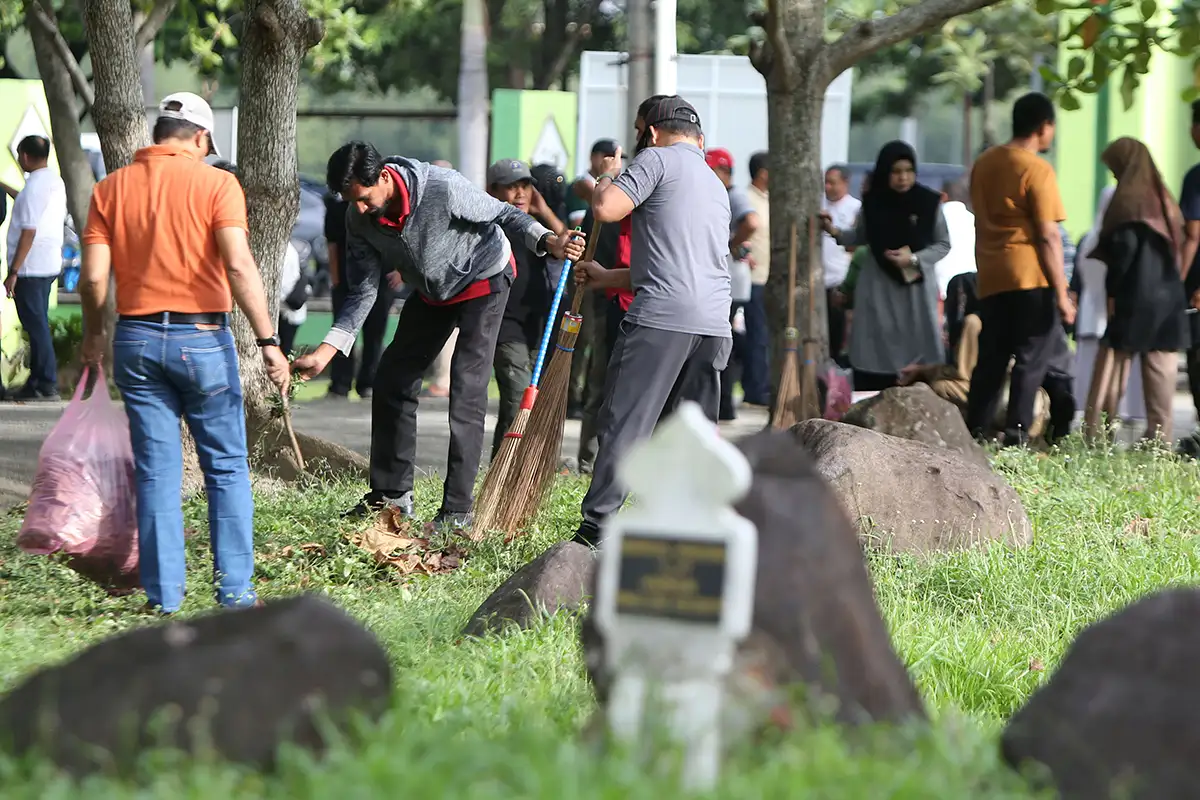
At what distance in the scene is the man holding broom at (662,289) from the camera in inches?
257

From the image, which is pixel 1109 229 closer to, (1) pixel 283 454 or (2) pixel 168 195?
(1) pixel 283 454

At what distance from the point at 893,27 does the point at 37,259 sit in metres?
6.60

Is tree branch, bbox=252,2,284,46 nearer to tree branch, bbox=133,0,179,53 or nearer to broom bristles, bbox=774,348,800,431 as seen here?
broom bristles, bbox=774,348,800,431

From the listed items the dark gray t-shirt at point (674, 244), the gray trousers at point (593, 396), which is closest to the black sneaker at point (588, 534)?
the dark gray t-shirt at point (674, 244)

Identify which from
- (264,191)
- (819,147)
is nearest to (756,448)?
(264,191)

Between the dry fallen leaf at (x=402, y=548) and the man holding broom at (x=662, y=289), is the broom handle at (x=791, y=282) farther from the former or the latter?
the dry fallen leaf at (x=402, y=548)

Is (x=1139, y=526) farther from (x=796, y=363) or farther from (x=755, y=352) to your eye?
(x=755, y=352)

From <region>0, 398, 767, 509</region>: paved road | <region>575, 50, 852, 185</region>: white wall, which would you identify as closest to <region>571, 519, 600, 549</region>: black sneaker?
<region>0, 398, 767, 509</region>: paved road

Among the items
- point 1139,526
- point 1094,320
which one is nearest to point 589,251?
point 1139,526

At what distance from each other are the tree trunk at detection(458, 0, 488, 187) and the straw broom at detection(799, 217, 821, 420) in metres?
9.85

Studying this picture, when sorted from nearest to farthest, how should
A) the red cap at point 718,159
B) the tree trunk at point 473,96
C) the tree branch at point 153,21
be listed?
the red cap at point 718,159 → the tree branch at point 153,21 → the tree trunk at point 473,96

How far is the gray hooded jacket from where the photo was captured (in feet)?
22.9

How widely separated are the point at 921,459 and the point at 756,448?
3739 millimetres

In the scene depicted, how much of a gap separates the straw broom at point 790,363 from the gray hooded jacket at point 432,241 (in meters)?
2.79
